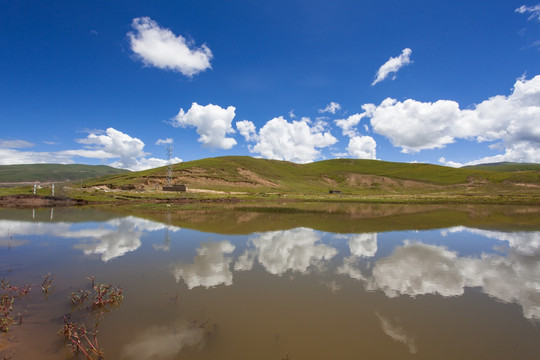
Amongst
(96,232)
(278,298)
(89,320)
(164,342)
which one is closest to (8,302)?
(89,320)

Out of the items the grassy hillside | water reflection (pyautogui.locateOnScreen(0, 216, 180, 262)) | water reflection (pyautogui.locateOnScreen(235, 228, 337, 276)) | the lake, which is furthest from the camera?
the grassy hillside

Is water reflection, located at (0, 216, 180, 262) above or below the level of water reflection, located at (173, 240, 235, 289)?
above

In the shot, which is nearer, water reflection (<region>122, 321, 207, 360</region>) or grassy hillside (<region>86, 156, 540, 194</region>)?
water reflection (<region>122, 321, 207, 360</region>)

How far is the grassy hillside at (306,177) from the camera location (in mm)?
114250

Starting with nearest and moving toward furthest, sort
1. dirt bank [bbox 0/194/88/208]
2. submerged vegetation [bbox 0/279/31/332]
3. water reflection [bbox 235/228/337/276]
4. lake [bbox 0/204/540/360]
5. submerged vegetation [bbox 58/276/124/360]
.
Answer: submerged vegetation [bbox 58/276/124/360] < lake [bbox 0/204/540/360] < submerged vegetation [bbox 0/279/31/332] < water reflection [bbox 235/228/337/276] < dirt bank [bbox 0/194/88/208]

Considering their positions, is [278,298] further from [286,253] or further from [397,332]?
[286,253]

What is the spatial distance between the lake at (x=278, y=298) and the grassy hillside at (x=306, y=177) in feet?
287

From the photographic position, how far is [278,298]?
35.8 feet

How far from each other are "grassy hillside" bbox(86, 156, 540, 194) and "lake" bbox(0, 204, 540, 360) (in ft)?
287

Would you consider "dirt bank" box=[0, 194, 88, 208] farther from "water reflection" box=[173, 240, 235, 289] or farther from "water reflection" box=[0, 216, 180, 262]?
"water reflection" box=[173, 240, 235, 289]

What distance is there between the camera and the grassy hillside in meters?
114

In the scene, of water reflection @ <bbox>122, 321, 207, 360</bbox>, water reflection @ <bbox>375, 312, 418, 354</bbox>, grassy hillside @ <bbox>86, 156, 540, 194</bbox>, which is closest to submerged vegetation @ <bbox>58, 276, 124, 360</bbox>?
water reflection @ <bbox>122, 321, 207, 360</bbox>

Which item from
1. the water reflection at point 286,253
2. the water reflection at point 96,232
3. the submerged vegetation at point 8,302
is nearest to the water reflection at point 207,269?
the water reflection at point 286,253

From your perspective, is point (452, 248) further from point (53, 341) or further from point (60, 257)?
point (60, 257)
